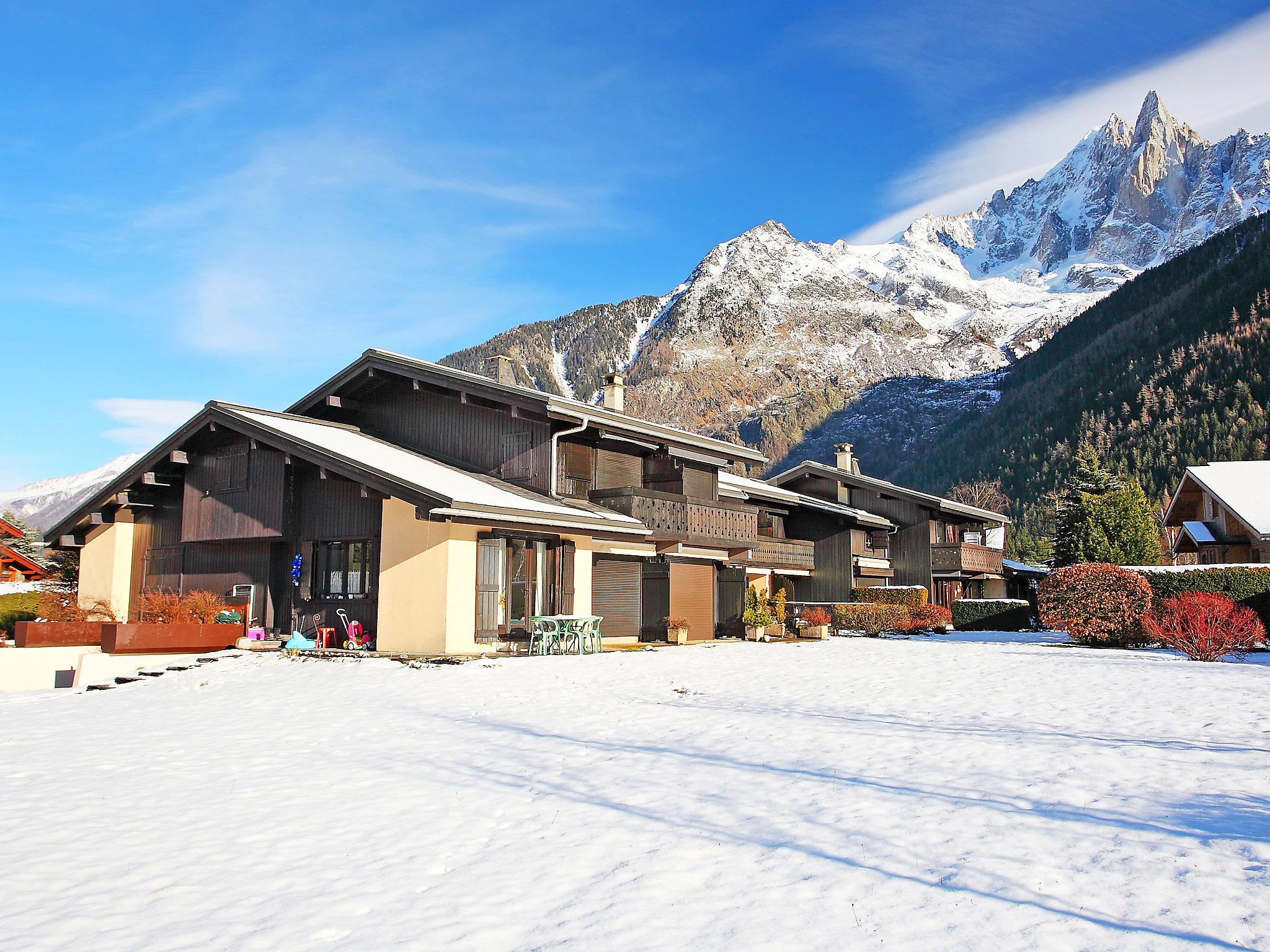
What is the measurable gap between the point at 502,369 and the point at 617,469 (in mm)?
4529

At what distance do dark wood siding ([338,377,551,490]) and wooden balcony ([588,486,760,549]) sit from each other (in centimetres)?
208

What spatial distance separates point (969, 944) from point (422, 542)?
1573cm

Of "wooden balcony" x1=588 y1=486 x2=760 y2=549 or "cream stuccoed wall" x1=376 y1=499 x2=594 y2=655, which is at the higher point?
"wooden balcony" x1=588 y1=486 x2=760 y2=549

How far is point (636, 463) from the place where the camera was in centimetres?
2684

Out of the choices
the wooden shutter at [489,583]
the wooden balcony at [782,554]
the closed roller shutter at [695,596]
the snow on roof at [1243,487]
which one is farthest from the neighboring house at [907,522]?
the wooden shutter at [489,583]

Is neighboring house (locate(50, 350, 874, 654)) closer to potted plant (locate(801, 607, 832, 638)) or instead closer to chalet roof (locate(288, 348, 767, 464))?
chalet roof (locate(288, 348, 767, 464))

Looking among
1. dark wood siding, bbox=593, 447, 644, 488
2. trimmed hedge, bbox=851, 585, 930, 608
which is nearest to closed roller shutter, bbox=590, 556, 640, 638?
dark wood siding, bbox=593, 447, 644, 488

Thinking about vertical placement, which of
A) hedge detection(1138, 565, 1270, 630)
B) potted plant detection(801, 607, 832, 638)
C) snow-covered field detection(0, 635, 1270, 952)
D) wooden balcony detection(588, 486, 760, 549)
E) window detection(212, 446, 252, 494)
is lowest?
snow-covered field detection(0, 635, 1270, 952)

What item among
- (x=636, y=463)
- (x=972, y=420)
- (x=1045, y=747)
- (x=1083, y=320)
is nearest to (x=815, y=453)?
(x=972, y=420)

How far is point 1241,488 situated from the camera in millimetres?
35312

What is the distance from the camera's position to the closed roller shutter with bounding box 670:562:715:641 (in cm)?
2722

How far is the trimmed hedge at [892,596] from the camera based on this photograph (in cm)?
3597

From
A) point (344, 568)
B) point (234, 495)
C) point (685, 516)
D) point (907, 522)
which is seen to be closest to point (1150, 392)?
point (907, 522)

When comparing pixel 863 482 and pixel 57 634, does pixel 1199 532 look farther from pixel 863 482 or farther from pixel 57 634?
pixel 57 634
